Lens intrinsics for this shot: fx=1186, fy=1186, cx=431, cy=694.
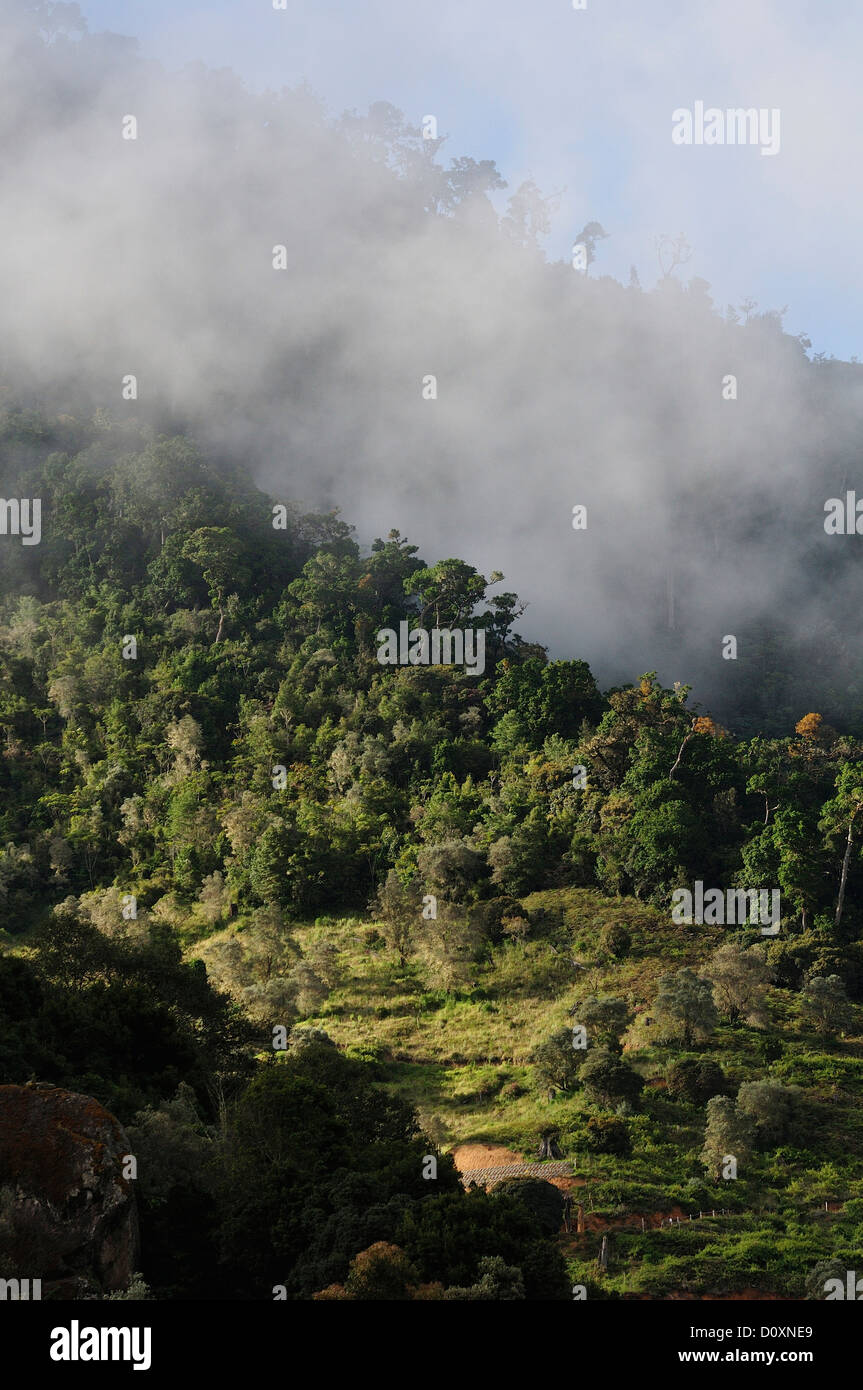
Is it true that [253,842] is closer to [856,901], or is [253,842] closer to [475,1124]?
[475,1124]

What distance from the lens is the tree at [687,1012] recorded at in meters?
41.1

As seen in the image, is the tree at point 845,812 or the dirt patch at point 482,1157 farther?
the tree at point 845,812

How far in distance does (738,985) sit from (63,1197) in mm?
29908

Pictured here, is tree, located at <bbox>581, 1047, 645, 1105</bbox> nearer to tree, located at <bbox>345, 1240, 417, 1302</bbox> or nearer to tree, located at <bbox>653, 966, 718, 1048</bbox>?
tree, located at <bbox>653, 966, 718, 1048</bbox>

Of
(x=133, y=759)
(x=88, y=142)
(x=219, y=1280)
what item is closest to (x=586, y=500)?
(x=133, y=759)

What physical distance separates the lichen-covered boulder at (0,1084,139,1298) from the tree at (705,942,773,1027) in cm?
2779

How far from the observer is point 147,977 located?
117ft

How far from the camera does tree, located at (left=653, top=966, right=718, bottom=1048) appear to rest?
135ft

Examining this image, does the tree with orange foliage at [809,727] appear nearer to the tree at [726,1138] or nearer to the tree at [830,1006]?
the tree at [830,1006]

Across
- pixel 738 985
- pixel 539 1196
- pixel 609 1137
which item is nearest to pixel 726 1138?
pixel 609 1137

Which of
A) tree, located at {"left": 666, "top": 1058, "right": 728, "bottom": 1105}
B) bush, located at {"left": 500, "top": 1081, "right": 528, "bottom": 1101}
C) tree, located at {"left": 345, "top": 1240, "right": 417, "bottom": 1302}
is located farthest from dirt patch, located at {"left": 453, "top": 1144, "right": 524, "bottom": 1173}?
tree, located at {"left": 345, "top": 1240, "right": 417, "bottom": 1302}

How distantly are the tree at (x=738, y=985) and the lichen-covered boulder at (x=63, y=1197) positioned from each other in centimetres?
2779

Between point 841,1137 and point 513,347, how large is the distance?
93469 millimetres

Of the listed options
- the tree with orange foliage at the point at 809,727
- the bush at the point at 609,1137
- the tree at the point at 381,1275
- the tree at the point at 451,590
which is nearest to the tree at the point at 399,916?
the bush at the point at 609,1137
